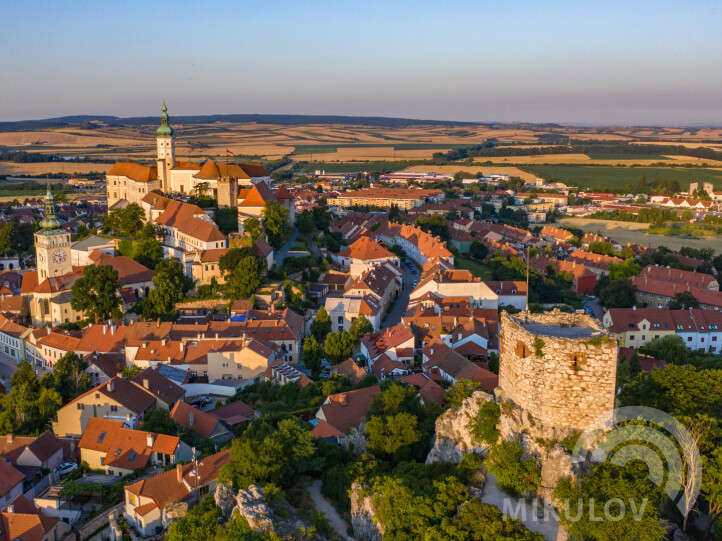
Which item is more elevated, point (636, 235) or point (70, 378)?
point (70, 378)

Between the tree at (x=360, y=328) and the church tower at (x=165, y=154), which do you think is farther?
the church tower at (x=165, y=154)

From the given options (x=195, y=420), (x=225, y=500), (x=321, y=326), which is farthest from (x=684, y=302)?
(x=225, y=500)

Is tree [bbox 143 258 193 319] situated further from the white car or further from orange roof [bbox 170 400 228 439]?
the white car

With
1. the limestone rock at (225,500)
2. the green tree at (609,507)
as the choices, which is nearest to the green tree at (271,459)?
the limestone rock at (225,500)

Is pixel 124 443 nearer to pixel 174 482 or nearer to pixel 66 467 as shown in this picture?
pixel 66 467

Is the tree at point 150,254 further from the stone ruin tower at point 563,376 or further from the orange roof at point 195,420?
the stone ruin tower at point 563,376

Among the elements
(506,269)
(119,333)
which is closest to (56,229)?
(119,333)
